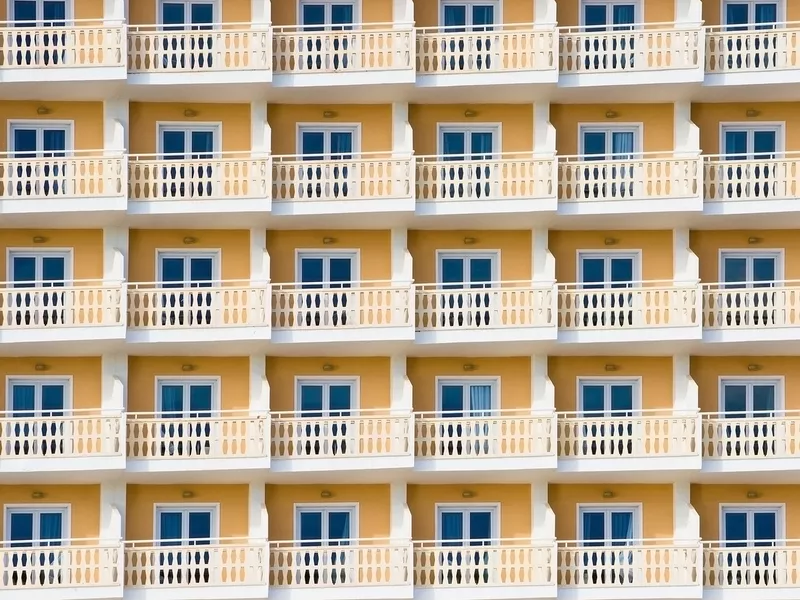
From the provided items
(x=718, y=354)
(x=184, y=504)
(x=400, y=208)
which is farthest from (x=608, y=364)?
(x=184, y=504)

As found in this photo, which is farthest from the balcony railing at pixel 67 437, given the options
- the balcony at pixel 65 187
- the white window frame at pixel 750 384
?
the white window frame at pixel 750 384

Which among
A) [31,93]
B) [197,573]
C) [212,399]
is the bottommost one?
[197,573]

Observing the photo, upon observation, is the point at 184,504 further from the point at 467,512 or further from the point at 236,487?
the point at 467,512

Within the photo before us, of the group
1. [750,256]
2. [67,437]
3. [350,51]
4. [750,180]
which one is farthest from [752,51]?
[67,437]

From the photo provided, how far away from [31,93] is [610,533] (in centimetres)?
1347

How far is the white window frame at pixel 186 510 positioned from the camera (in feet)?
137

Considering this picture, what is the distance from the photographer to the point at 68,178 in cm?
4112

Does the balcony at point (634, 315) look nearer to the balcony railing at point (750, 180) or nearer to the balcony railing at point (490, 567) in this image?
the balcony railing at point (750, 180)

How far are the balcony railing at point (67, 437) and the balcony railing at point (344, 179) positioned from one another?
5175 millimetres

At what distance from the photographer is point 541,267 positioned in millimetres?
42125

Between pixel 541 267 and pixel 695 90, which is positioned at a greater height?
pixel 695 90

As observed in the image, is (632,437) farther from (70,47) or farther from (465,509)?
(70,47)

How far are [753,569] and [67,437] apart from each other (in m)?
12.5

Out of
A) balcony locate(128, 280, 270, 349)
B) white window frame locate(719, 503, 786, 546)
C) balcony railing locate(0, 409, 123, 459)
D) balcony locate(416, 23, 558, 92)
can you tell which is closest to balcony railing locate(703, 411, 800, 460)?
white window frame locate(719, 503, 786, 546)
